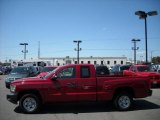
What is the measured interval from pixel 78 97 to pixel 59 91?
78cm

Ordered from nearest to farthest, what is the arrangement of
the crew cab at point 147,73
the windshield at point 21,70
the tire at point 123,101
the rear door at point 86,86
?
the rear door at point 86,86 < the tire at point 123,101 < the crew cab at point 147,73 < the windshield at point 21,70

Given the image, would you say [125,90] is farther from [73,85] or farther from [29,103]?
[29,103]

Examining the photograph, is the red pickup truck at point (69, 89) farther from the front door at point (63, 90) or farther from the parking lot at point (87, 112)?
the parking lot at point (87, 112)

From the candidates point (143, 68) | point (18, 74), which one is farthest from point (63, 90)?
point (143, 68)

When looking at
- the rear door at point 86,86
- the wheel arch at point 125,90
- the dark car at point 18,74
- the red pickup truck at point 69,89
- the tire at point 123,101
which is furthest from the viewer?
the dark car at point 18,74

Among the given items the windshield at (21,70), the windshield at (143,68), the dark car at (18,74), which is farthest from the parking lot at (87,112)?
the windshield at (21,70)

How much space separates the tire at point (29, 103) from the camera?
9.68 m

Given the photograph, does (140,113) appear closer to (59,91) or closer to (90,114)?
(90,114)

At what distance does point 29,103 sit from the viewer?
973cm

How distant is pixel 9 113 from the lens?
9578 mm

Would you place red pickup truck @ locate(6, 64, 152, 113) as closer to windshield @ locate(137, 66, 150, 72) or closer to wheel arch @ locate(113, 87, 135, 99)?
wheel arch @ locate(113, 87, 135, 99)

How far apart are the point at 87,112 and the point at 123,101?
1.58m

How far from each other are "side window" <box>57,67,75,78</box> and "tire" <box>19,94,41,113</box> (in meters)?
1.30

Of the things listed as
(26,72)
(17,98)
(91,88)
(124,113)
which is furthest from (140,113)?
(26,72)
